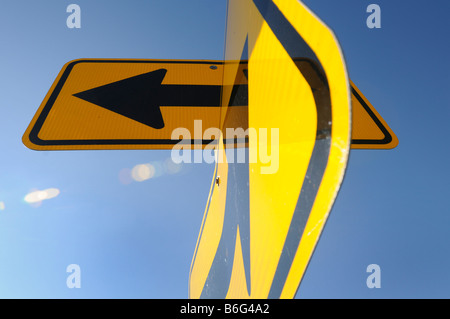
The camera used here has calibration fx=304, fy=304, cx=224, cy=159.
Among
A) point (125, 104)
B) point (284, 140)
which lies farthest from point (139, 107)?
point (284, 140)

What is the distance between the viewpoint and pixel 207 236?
5.00ft

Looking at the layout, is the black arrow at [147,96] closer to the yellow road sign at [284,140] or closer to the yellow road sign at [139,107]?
the yellow road sign at [139,107]

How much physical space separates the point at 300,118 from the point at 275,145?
110mm

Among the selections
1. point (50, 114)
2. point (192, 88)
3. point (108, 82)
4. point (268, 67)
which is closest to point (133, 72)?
point (108, 82)

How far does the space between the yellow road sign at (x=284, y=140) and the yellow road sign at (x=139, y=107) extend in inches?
5.7

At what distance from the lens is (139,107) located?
3.27 feet

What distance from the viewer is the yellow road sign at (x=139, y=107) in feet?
2.78

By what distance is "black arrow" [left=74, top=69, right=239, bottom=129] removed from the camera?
0.98 m

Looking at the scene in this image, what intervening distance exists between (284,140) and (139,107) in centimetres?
66

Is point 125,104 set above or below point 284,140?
above

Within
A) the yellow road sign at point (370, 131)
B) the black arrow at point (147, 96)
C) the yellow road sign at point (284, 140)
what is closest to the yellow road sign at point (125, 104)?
the black arrow at point (147, 96)

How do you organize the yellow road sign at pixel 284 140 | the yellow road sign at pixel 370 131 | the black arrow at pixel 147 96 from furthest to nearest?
1. the black arrow at pixel 147 96
2. the yellow road sign at pixel 370 131
3. the yellow road sign at pixel 284 140

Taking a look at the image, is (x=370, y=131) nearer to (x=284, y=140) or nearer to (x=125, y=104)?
(x=284, y=140)
